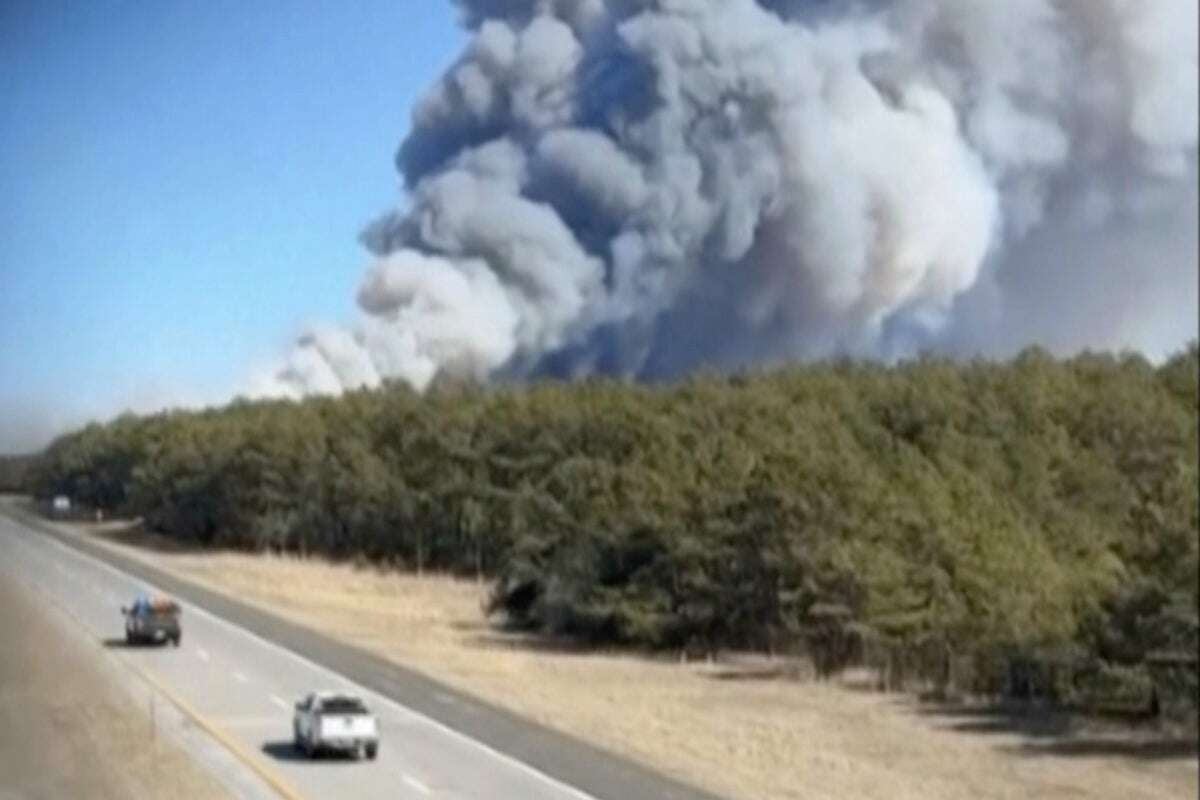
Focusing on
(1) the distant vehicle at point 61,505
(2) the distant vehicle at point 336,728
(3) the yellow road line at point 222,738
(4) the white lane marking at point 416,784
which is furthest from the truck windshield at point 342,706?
(1) the distant vehicle at point 61,505

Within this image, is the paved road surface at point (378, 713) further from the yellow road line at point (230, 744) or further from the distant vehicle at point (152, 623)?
the distant vehicle at point (152, 623)

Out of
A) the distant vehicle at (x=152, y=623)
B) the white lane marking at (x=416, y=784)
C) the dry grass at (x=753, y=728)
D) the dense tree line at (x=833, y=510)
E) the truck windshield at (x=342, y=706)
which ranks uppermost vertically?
the dense tree line at (x=833, y=510)

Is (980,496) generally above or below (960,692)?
above

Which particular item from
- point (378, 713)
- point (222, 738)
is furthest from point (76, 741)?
point (378, 713)

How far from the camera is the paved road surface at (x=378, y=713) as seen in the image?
16984 millimetres

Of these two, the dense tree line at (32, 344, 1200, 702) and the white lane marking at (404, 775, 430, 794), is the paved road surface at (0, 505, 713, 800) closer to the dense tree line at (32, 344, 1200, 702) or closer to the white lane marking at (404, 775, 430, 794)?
the white lane marking at (404, 775, 430, 794)

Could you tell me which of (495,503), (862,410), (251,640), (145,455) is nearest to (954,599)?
(251,640)

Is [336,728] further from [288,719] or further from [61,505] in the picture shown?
[61,505]

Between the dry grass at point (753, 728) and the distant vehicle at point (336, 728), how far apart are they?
2.73 metres

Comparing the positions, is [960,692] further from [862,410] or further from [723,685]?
[862,410]

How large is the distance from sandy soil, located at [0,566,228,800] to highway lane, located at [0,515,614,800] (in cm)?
96

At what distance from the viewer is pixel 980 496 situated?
3184cm

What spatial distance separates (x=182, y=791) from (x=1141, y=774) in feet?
26.5

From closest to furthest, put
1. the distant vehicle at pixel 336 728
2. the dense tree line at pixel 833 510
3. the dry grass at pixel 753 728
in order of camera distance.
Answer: the dry grass at pixel 753 728 → the distant vehicle at pixel 336 728 → the dense tree line at pixel 833 510
